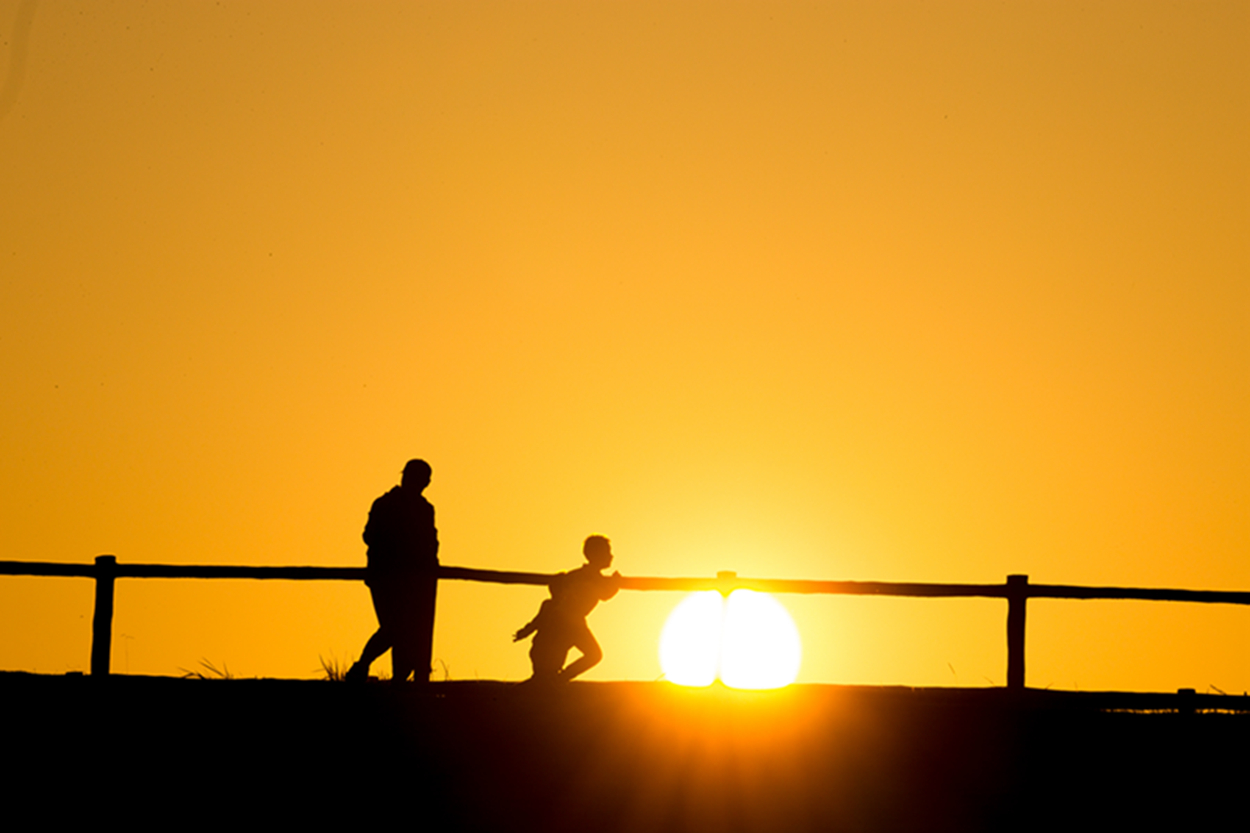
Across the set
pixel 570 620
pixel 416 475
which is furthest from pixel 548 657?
pixel 416 475

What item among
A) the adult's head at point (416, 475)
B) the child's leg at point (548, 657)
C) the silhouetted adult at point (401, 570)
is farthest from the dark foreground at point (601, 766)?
the adult's head at point (416, 475)

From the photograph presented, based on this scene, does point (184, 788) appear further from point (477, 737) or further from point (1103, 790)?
point (1103, 790)

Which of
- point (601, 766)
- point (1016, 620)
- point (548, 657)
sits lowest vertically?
point (601, 766)

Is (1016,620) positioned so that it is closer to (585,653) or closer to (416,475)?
(585,653)

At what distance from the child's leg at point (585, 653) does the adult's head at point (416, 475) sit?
1.61m

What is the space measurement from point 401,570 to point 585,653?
151 cm

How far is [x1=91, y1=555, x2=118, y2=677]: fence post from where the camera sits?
42.0ft

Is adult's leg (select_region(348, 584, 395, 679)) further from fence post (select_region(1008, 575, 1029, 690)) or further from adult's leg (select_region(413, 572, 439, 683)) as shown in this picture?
fence post (select_region(1008, 575, 1029, 690))

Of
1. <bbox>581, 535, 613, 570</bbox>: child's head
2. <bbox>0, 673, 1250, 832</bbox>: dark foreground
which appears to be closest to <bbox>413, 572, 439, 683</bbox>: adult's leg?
<bbox>581, 535, 613, 570</bbox>: child's head

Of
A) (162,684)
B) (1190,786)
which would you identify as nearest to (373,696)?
(162,684)

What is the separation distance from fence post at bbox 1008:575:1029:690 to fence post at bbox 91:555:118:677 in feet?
22.7

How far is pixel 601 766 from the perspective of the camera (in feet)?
26.2

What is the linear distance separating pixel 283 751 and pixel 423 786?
817 millimetres

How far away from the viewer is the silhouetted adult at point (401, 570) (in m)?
12.1
